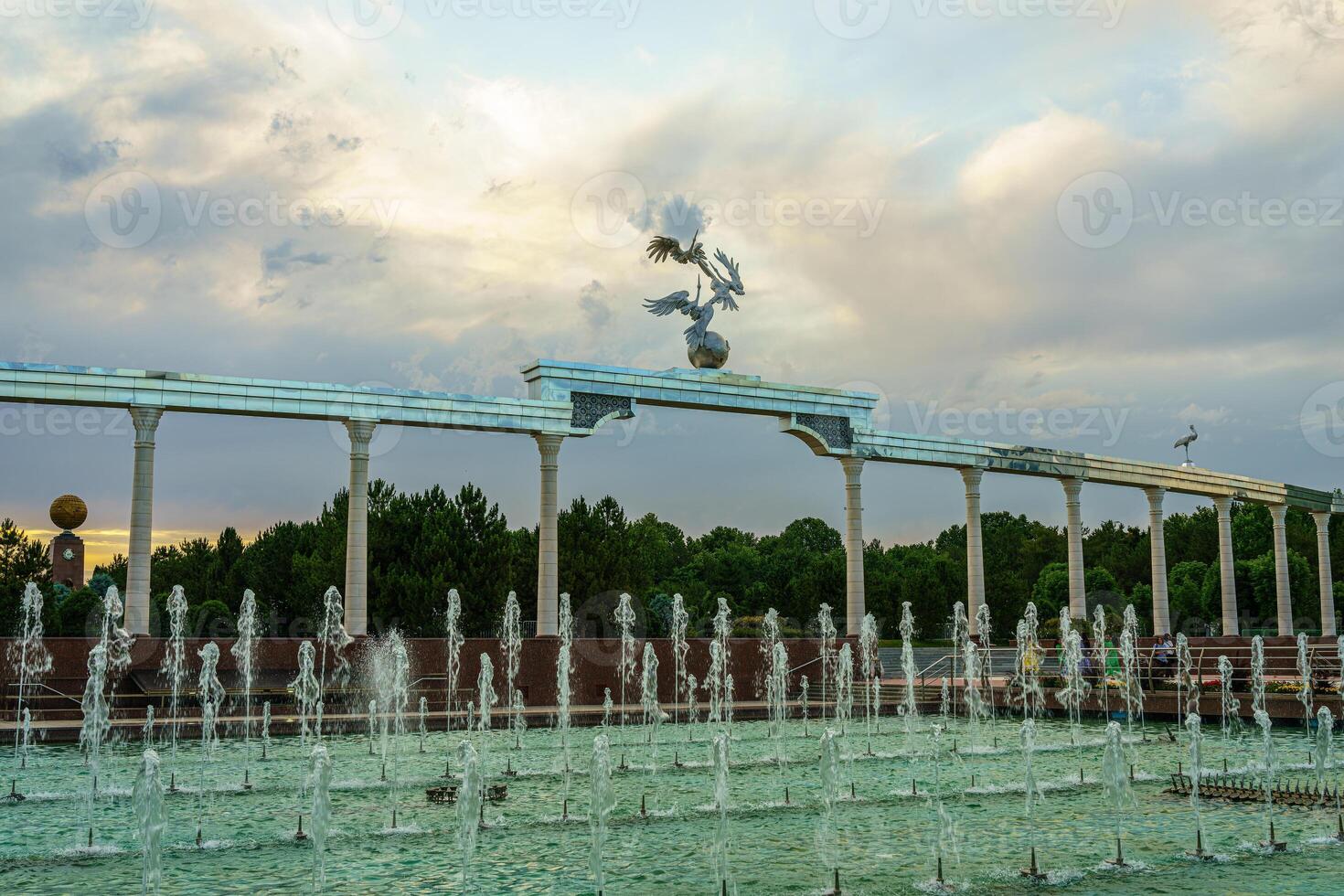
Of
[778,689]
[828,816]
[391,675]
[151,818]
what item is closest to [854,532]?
[778,689]

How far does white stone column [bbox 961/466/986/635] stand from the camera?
→ 1052 inches

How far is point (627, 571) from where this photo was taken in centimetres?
3938

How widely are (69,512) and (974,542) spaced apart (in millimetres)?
32726

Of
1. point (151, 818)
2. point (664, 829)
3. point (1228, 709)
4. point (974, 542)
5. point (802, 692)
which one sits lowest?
point (664, 829)

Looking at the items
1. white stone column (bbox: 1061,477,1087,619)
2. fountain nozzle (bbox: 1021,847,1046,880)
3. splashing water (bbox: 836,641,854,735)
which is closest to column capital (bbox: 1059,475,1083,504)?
white stone column (bbox: 1061,477,1087,619)

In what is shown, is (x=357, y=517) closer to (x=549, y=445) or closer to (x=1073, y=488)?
(x=549, y=445)

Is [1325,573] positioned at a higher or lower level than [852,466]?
lower

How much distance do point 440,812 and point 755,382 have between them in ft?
48.0

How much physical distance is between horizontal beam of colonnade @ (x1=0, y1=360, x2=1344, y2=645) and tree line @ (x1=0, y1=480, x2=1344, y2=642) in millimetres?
10308

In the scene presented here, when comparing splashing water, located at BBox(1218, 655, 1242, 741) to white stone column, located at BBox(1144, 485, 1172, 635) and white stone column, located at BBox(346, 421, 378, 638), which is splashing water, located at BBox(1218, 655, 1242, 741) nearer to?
white stone column, located at BBox(1144, 485, 1172, 635)

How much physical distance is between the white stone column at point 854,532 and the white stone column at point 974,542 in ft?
9.24

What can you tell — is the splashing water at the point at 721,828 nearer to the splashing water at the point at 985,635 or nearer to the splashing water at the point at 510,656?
the splashing water at the point at 510,656

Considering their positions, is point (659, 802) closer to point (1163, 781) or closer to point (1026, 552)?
point (1163, 781)

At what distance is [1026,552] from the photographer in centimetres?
7169
